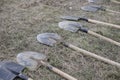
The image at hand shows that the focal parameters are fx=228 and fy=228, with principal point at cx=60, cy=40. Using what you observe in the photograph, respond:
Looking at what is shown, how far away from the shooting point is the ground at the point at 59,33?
313cm

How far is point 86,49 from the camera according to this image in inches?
141

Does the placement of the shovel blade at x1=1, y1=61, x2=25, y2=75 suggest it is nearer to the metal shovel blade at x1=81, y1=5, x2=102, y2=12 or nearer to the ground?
the ground

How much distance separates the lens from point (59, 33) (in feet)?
13.1

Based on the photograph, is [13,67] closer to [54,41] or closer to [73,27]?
[54,41]

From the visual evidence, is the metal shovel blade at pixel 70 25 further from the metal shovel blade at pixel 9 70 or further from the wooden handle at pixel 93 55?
the metal shovel blade at pixel 9 70

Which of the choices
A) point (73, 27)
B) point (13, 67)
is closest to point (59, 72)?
point (13, 67)

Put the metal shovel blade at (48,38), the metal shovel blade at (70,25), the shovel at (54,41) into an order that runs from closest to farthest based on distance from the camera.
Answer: the shovel at (54,41)
the metal shovel blade at (48,38)
the metal shovel blade at (70,25)

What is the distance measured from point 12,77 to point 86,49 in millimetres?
1292

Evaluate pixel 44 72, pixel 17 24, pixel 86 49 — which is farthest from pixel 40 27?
pixel 44 72

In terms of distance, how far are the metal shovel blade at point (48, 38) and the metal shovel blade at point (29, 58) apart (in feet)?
1.15

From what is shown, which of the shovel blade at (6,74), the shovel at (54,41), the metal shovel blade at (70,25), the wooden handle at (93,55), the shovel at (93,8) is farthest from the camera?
the shovel at (93,8)

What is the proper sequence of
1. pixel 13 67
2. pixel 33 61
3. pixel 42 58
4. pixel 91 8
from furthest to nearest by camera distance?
pixel 91 8
pixel 42 58
pixel 33 61
pixel 13 67

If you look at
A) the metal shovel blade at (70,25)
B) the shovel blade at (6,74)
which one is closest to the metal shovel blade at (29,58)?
the shovel blade at (6,74)

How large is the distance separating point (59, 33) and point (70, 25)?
29cm
